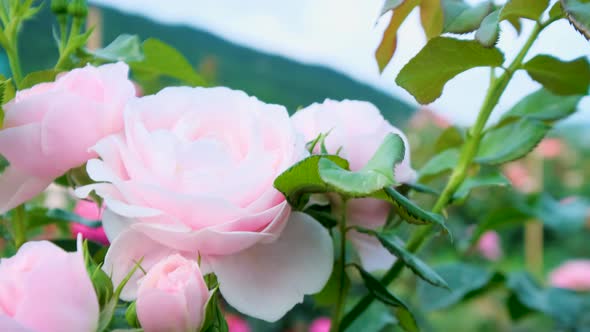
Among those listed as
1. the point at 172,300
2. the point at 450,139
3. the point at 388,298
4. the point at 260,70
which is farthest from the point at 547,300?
the point at 260,70

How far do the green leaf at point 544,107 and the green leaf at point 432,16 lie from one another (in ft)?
0.24

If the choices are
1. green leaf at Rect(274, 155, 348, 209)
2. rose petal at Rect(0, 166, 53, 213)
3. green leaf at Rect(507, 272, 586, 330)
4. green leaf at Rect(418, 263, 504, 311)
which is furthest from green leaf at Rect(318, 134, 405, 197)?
green leaf at Rect(507, 272, 586, 330)

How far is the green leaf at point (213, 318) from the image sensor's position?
19 cm

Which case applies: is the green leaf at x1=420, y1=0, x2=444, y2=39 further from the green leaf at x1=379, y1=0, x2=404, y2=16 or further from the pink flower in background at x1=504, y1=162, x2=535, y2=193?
the pink flower in background at x1=504, y1=162, x2=535, y2=193

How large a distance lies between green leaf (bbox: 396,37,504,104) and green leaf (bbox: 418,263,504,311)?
0.70 ft

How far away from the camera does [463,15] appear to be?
0.27m

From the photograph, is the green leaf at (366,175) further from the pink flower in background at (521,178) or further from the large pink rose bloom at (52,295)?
the pink flower in background at (521,178)

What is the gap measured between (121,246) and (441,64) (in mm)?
137

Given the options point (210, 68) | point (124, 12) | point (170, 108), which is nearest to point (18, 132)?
point (170, 108)

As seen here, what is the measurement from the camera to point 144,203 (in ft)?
0.69

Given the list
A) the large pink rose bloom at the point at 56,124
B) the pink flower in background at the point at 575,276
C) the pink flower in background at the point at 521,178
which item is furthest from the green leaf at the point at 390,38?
the pink flower in background at the point at 521,178

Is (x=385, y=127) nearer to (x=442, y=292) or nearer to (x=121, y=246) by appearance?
(x=121, y=246)

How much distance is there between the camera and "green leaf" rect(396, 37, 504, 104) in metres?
0.25

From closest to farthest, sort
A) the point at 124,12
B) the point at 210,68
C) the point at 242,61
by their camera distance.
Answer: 1. the point at 210,68
2. the point at 124,12
3. the point at 242,61
